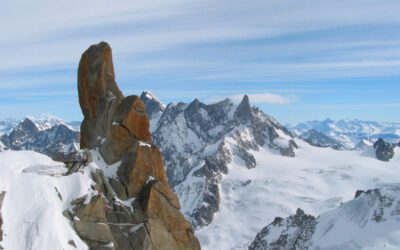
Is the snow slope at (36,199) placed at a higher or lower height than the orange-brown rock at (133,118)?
lower

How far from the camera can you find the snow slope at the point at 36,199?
35750 mm

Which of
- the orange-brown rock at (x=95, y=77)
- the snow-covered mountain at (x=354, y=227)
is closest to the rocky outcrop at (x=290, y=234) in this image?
the snow-covered mountain at (x=354, y=227)

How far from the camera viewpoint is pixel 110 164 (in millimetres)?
46469

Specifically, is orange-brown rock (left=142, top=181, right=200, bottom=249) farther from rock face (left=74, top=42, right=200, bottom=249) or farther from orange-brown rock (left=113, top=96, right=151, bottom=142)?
orange-brown rock (left=113, top=96, right=151, bottom=142)

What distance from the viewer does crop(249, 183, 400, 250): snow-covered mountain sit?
129 m

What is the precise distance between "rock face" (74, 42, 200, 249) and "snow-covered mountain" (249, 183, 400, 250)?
3376 inches

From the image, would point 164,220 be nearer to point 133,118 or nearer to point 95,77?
point 133,118

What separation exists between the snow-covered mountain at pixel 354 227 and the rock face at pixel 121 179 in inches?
3376

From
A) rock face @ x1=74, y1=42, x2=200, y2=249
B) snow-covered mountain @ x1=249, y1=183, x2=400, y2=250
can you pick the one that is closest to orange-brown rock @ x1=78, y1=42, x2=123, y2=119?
rock face @ x1=74, y1=42, x2=200, y2=249

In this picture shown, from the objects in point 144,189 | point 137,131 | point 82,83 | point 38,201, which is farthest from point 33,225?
point 82,83

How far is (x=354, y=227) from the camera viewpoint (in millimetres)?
142375

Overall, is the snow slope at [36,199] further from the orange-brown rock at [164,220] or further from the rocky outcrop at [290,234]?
the rocky outcrop at [290,234]

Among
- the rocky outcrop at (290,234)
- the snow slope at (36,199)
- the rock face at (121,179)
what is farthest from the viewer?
the rocky outcrop at (290,234)

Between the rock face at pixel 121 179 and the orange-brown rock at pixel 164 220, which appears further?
the orange-brown rock at pixel 164 220
